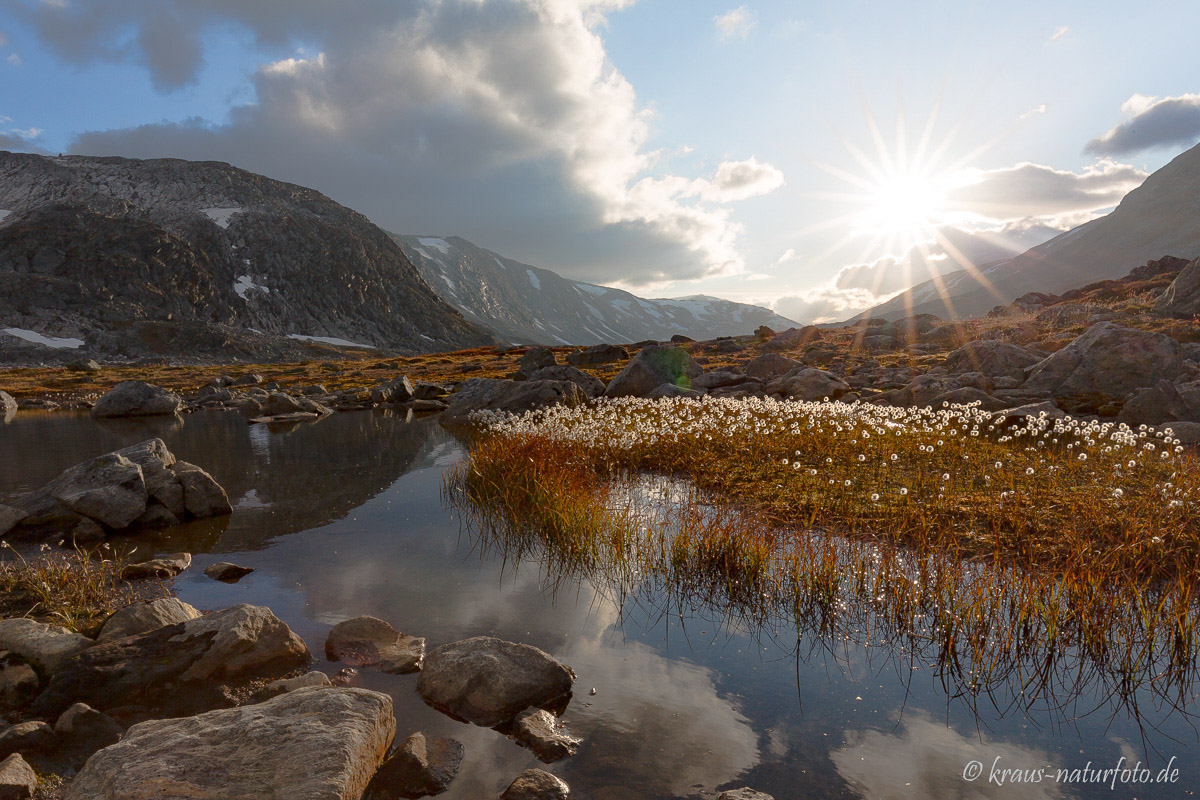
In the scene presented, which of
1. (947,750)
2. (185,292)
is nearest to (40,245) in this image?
(185,292)

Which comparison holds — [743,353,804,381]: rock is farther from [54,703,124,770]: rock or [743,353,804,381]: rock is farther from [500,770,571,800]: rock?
[54,703,124,770]: rock

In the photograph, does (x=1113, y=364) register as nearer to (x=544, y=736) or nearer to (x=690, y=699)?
(x=690, y=699)

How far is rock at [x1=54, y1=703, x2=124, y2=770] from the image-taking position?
14.4 feet

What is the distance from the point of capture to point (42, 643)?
214 inches

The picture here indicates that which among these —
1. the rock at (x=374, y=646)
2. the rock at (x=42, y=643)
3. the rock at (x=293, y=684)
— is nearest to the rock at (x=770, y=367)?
the rock at (x=374, y=646)

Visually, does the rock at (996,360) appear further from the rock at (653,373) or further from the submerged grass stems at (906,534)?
the rock at (653,373)

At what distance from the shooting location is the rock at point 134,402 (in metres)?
35.1

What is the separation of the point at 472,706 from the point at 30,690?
3.91 metres

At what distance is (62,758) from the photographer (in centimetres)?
432

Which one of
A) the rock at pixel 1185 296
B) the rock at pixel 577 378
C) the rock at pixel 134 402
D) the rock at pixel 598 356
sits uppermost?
the rock at pixel 1185 296

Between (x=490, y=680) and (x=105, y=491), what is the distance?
9.48 m

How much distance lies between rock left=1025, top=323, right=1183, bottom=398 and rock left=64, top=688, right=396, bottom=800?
23282mm

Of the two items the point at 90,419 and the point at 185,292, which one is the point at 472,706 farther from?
the point at 185,292

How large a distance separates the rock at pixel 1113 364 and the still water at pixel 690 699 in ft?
60.9
